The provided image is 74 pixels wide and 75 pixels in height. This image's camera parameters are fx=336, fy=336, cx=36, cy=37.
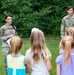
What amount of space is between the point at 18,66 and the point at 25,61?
15 cm

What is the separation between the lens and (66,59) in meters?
5.50

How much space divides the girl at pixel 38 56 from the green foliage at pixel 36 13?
52.2 ft

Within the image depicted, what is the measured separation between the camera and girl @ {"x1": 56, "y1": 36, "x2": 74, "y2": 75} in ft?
18.0

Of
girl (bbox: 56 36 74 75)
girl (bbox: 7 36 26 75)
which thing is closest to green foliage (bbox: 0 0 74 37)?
girl (bbox: 7 36 26 75)

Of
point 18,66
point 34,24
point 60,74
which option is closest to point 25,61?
point 18,66

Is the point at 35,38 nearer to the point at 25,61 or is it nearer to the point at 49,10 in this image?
the point at 25,61

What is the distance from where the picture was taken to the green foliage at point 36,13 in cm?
2224

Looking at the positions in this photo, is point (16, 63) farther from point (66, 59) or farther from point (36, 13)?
point (36, 13)

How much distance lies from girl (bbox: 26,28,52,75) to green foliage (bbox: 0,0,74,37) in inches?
626

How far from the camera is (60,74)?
5.64 m

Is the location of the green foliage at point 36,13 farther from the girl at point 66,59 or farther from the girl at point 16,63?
the girl at point 66,59

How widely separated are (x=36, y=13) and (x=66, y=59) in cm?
1707

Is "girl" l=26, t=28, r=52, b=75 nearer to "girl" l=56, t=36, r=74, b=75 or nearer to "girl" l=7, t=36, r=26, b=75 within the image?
"girl" l=7, t=36, r=26, b=75

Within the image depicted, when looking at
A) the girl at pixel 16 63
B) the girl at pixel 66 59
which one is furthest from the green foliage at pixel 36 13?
the girl at pixel 66 59
